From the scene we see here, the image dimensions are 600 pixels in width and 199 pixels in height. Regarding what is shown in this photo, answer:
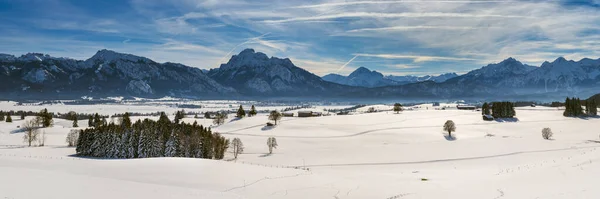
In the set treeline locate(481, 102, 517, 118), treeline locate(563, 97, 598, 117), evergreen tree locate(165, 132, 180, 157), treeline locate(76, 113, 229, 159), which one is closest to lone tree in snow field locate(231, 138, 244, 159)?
treeline locate(76, 113, 229, 159)

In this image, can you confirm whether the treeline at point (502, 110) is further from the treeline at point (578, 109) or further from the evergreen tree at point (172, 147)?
the evergreen tree at point (172, 147)

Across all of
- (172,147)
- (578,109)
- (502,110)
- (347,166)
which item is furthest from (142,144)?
(578,109)

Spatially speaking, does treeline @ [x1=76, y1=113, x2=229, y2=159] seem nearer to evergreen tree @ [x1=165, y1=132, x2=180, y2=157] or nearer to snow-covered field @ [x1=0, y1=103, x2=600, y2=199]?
evergreen tree @ [x1=165, y1=132, x2=180, y2=157]

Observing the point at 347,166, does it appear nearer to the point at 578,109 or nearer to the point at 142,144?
the point at 142,144

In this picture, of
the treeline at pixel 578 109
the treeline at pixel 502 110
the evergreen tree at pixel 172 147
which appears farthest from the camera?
the treeline at pixel 502 110

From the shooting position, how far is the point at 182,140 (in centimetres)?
8481

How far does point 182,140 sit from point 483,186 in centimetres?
6561

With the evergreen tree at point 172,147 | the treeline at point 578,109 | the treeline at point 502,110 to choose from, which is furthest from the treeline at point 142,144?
the treeline at point 578,109

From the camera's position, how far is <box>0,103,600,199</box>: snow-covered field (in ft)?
113

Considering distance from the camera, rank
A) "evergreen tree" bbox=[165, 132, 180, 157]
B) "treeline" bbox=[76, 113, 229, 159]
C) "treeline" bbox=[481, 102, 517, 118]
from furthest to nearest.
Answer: "treeline" bbox=[481, 102, 517, 118] < "treeline" bbox=[76, 113, 229, 159] < "evergreen tree" bbox=[165, 132, 180, 157]

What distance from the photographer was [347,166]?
2872 inches

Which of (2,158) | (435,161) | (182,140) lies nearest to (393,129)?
(435,161)

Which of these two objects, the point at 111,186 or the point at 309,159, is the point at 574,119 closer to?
the point at 309,159

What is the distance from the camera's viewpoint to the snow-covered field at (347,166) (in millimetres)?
34469
